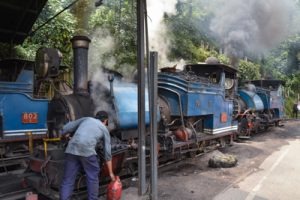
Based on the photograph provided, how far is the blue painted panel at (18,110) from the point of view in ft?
24.3

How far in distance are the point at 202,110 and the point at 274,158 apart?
2679 millimetres

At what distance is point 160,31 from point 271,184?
10547 millimetres

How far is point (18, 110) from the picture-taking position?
7652 mm

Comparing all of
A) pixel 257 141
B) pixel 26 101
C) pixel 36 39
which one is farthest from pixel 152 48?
pixel 26 101

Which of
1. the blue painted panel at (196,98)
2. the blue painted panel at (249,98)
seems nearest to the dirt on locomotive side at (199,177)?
the blue painted panel at (196,98)

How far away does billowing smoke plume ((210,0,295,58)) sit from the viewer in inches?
634

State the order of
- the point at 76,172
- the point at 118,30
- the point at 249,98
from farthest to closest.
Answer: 1. the point at 249,98
2. the point at 118,30
3. the point at 76,172

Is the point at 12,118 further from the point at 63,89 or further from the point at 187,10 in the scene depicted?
the point at 187,10

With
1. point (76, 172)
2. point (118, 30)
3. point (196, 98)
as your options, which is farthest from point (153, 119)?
point (118, 30)

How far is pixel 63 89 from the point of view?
859 centimetres

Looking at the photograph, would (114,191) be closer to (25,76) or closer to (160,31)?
(25,76)

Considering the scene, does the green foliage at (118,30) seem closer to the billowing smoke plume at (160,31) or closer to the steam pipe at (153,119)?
the billowing smoke plume at (160,31)

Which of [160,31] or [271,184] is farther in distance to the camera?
[160,31]

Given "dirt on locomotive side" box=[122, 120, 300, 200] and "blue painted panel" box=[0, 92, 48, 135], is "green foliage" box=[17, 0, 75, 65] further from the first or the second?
"dirt on locomotive side" box=[122, 120, 300, 200]
